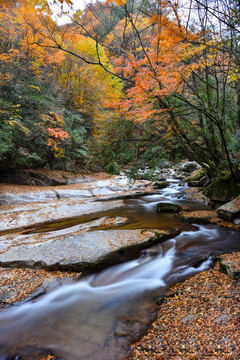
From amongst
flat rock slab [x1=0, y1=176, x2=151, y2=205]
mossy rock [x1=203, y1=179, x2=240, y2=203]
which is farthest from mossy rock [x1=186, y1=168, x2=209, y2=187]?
flat rock slab [x1=0, y1=176, x2=151, y2=205]

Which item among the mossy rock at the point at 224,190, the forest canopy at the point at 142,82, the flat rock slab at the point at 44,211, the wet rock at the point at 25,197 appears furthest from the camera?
the wet rock at the point at 25,197

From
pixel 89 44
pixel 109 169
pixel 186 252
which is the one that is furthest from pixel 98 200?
pixel 89 44

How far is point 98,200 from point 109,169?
224cm

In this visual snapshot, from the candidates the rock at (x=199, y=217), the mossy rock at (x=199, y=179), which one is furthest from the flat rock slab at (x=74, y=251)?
the mossy rock at (x=199, y=179)

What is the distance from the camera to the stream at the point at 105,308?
88.9 inches

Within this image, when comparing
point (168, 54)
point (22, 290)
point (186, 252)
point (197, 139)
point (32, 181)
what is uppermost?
point (168, 54)

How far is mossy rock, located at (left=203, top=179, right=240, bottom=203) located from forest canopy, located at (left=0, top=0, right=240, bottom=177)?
25.1 inches

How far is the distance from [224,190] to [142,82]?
18.8 feet

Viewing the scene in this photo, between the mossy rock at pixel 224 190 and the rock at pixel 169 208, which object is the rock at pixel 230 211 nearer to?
the mossy rock at pixel 224 190

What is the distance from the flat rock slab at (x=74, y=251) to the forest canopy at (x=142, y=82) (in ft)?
11.6

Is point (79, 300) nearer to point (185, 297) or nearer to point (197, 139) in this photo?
point (185, 297)

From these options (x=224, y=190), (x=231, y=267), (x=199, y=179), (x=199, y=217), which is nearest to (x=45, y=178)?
(x=199, y=217)

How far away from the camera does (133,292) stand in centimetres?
342

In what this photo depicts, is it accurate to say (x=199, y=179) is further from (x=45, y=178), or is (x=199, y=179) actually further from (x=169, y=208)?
(x=45, y=178)
